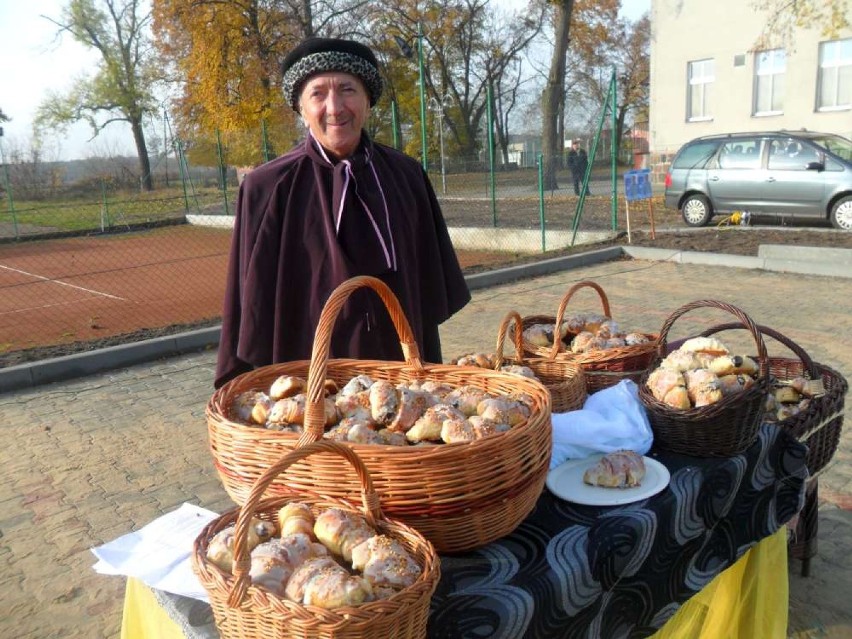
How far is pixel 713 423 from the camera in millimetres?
2084

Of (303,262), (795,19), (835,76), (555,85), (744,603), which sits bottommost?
(744,603)

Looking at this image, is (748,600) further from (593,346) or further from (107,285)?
(107,285)

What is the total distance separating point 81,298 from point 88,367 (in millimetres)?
5447

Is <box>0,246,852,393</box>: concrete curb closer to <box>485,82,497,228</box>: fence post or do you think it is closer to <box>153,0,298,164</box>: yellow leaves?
<box>485,82,497,228</box>: fence post

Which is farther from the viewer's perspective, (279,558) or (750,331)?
(750,331)

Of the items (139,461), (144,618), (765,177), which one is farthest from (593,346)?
(765,177)

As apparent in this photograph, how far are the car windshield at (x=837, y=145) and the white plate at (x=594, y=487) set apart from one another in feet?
43.3

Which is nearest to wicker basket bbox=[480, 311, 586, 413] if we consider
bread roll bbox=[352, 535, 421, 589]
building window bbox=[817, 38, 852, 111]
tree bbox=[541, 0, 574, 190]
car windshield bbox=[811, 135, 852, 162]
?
bread roll bbox=[352, 535, 421, 589]

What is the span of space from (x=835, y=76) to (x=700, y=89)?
358cm

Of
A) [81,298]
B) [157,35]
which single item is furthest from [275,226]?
[157,35]

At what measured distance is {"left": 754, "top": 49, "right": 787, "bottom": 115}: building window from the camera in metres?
19.7

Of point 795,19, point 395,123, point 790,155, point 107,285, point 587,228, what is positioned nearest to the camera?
point 107,285

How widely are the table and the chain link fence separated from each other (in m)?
6.38

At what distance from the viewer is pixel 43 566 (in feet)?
11.2
